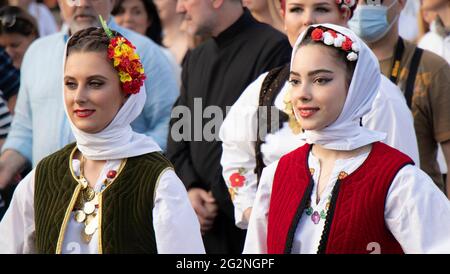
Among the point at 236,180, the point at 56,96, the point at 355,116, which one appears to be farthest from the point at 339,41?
the point at 56,96

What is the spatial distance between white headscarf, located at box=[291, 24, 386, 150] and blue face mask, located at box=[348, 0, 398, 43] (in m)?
1.67

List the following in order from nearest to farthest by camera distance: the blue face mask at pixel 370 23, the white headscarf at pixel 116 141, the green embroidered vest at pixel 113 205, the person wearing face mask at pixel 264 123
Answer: the green embroidered vest at pixel 113 205
the white headscarf at pixel 116 141
the person wearing face mask at pixel 264 123
the blue face mask at pixel 370 23

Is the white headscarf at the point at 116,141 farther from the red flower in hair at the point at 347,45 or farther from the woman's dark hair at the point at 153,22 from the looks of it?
the woman's dark hair at the point at 153,22

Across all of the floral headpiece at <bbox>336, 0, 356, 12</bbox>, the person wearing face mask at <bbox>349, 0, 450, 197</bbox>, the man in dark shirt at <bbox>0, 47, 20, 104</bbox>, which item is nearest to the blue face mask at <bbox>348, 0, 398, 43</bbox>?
the person wearing face mask at <bbox>349, 0, 450, 197</bbox>

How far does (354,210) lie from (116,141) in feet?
3.53

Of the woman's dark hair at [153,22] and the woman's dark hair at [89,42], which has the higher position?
the woman's dark hair at [153,22]

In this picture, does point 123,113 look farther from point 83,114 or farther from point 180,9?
point 180,9

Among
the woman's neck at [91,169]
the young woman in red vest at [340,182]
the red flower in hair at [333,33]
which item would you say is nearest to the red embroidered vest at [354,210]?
the young woman in red vest at [340,182]

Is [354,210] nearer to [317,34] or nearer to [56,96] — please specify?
[317,34]

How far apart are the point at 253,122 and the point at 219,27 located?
1.09 meters

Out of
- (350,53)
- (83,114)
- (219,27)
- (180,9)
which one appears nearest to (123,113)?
(83,114)

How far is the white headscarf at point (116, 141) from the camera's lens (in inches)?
219

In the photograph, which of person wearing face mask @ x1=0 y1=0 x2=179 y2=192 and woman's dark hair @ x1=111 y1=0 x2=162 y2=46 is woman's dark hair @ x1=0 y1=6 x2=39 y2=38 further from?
person wearing face mask @ x1=0 y1=0 x2=179 y2=192

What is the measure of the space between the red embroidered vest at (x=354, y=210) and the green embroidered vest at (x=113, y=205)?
540 mm
